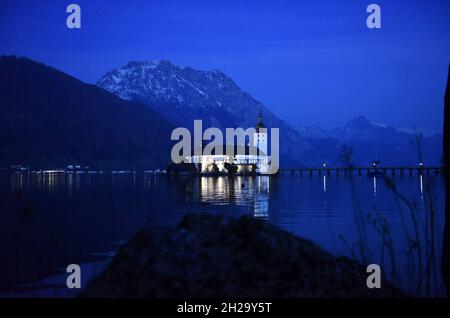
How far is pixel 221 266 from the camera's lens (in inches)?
277

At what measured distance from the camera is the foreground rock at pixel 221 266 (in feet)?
22.4

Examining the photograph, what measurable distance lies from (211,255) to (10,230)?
27.3 metres

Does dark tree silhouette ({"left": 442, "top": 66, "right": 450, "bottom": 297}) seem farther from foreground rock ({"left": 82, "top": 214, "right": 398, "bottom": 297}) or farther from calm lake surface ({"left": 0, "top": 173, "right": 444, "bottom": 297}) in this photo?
foreground rock ({"left": 82, "top": 214, "right": 398, "bottom": 297})

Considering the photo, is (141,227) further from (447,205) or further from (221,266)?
(447,205)

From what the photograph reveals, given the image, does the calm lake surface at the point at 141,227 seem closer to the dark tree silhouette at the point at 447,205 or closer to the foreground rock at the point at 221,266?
the dark tree silhouette at the point at 447,205

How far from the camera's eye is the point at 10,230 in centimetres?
3108

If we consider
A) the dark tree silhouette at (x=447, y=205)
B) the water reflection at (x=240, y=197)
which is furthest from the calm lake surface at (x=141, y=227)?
the water reflection at (x=240, y=197)

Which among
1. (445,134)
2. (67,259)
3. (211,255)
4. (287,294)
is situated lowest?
(67,259)

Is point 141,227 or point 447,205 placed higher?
point 447,205

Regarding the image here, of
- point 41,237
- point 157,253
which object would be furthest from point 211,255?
point 41,237

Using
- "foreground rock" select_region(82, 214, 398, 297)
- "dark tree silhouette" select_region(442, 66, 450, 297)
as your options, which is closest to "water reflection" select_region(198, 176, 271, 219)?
"foreground rock" select_region(82, 214, 398, 297)

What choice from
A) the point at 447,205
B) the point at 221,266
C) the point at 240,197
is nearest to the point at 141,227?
the point at 221,266

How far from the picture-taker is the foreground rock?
682cm
